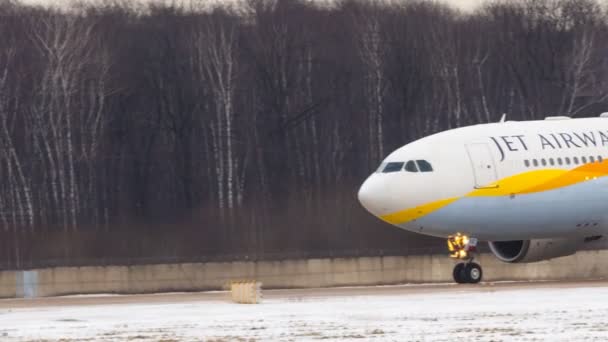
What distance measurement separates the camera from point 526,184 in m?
43.8

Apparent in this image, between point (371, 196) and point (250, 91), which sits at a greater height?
point (250, 91)

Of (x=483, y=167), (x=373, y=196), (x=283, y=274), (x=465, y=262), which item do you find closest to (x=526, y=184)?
(x=483, y=167)

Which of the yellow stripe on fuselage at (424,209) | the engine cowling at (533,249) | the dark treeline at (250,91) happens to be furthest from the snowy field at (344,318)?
the dark treeline at (250,91)

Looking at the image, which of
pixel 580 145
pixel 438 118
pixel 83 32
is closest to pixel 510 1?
pixel 438 118

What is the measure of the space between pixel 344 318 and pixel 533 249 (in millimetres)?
13715

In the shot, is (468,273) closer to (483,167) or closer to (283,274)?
(483,167)

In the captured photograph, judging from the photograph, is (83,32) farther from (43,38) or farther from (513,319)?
(513,319)

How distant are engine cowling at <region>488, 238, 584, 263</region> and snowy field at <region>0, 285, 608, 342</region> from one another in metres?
5.41

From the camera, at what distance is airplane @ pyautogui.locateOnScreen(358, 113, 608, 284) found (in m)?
43.2

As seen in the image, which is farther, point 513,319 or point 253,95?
point 253,95

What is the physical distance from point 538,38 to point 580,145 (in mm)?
38872

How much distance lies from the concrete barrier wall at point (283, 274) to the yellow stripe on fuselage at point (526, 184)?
402cm

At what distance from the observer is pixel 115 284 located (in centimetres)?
4612

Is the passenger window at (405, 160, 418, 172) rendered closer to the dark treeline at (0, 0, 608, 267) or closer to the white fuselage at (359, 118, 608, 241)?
the white fuselage at (359, 118, 608, 241)
